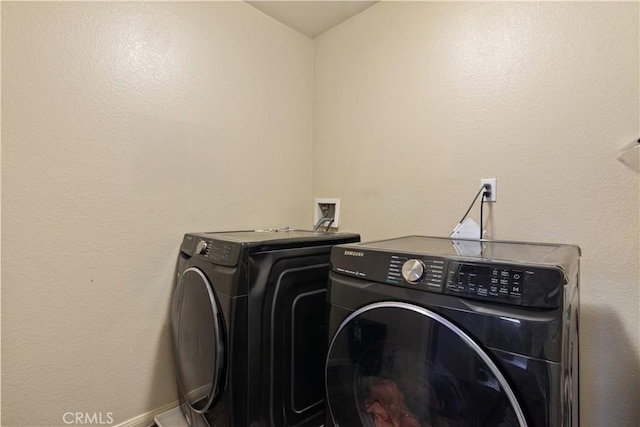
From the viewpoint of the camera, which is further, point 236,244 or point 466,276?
point 236,244

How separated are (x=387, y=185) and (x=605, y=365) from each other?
1045 mm

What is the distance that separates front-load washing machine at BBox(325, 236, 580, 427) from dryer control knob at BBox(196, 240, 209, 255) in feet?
1.82

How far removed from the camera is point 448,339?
674 mm

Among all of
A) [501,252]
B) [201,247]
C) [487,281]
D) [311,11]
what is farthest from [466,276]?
[311,11]

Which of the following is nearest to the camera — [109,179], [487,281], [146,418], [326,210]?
[487,281]

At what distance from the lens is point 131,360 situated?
1327mm

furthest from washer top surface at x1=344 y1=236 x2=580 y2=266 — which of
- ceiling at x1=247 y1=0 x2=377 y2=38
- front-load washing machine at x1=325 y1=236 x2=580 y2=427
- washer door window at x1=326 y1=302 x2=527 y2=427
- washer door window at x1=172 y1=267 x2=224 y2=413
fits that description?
ceiling at x1=247 y1=0 x2=377 y2=38

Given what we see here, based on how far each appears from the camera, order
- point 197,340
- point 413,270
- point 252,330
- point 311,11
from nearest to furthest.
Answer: point 413,270
point 252,330
point 197,340
point 311,11

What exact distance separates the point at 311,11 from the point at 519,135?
1.28m

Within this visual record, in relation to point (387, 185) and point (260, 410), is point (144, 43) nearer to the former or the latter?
point (387, 185)

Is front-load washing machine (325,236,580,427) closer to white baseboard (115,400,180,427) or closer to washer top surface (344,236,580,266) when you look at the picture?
washer top surface (344,236,580,266)

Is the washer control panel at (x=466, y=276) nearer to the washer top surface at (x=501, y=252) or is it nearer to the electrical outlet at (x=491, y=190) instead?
the washer top surface at (x=501, y=252)
